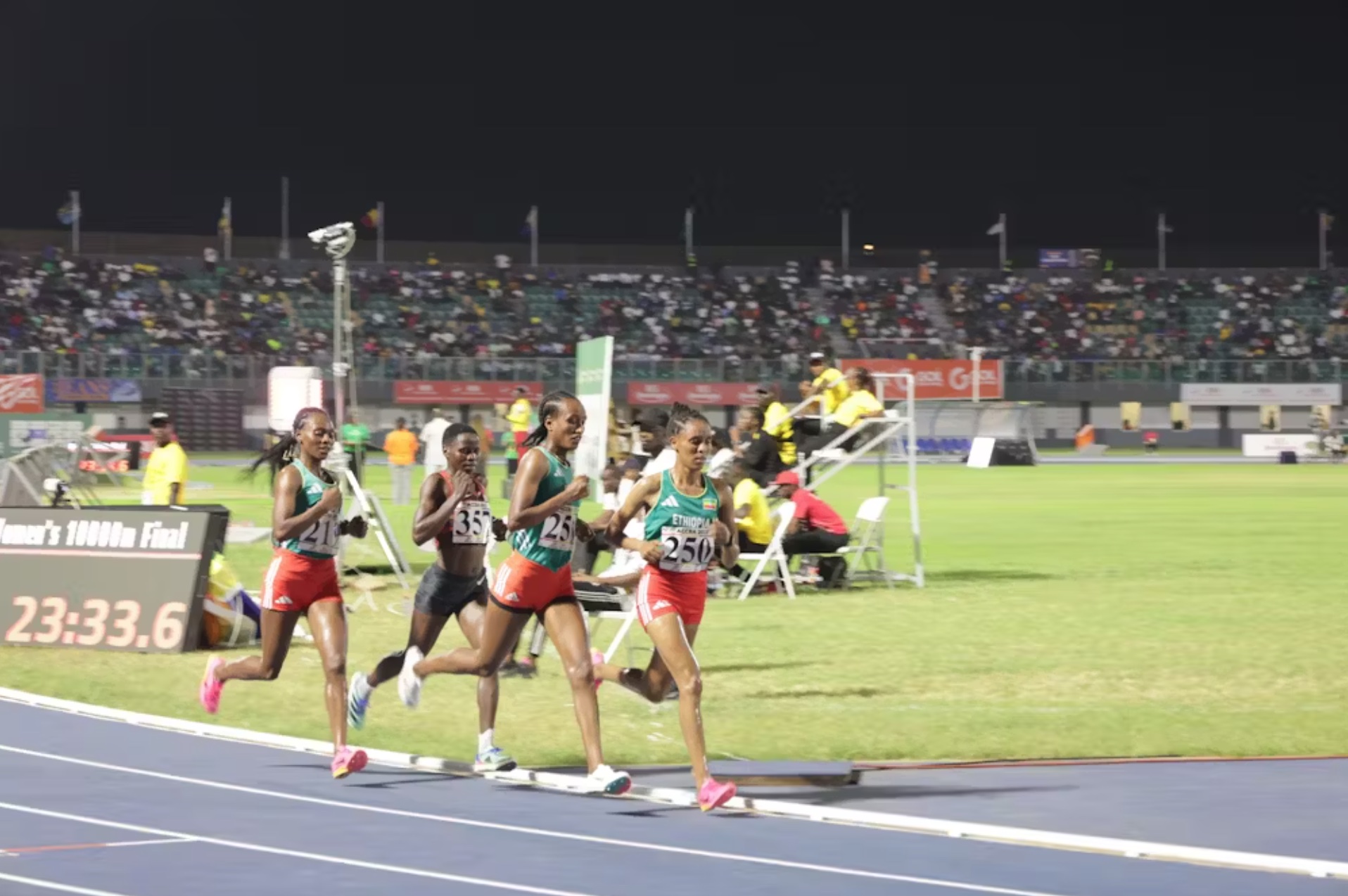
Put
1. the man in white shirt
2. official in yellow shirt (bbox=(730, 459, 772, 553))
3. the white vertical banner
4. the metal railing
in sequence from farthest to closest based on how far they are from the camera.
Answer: the metal railing, the man in white shirt, official in yellow shirt (bbox=(730, 459, 772, 553)), the white vertical banner

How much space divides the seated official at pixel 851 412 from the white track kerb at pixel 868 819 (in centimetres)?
991

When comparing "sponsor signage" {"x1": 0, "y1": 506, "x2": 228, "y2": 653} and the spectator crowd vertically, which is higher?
the spectator crowd

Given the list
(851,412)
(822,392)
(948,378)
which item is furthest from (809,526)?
(948,378)

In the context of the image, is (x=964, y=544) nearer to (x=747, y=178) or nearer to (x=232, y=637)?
(x=232, y=637)

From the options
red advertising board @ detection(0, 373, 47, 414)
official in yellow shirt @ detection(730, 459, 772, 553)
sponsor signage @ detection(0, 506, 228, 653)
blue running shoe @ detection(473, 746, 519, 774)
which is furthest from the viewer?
red advertising board @ detection(0, 373, 47, 414)

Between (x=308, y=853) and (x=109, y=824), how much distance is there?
1.13m

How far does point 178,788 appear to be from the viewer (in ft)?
28.6

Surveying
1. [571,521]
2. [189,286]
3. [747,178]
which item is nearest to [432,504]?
[571,521]

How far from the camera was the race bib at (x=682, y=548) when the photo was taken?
329 inches

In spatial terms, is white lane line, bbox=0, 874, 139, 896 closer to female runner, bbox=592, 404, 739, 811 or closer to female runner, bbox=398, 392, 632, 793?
female runner, bbox=398, 392, 632, 793

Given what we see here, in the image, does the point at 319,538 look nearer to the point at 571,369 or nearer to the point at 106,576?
the point at 106,576

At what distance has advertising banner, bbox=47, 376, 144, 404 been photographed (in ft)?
203

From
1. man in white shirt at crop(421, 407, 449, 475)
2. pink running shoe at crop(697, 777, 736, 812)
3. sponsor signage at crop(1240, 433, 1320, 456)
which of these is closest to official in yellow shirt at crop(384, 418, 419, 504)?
man in white shirt at crop(421, 407, 449, 475)

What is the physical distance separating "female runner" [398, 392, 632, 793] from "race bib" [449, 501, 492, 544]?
2.27 ft
